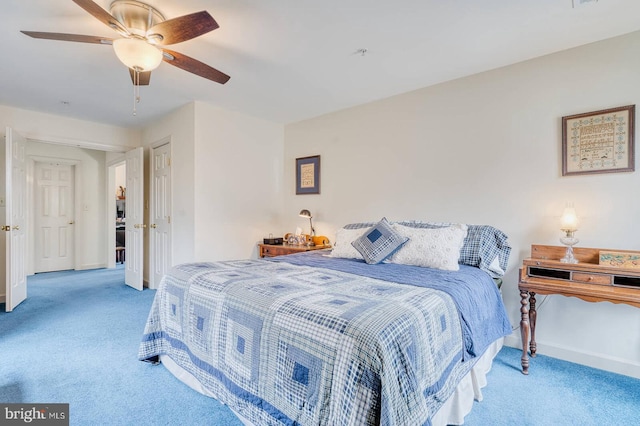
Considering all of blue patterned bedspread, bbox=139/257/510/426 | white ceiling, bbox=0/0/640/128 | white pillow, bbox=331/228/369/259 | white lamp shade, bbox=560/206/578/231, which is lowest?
blue patterned bedspread, bbox=139/257/510/426

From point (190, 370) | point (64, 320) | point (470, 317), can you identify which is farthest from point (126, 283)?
point (470, 317)

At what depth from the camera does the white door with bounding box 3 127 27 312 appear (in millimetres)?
3420

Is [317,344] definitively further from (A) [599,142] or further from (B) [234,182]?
(B) [234,182]

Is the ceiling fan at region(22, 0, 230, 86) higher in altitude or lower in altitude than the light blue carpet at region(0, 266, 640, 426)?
higher

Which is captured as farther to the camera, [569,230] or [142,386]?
[569,230]

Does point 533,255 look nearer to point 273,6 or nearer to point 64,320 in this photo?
point 273,6

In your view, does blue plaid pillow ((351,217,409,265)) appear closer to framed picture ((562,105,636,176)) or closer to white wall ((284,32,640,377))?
white wall ((284,32,640,377))

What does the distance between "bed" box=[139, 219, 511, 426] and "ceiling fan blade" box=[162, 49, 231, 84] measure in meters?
1.43

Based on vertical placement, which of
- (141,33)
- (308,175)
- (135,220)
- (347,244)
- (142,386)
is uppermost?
(141,33)

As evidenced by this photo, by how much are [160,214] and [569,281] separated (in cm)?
461

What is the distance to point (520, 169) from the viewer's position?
2.68 m

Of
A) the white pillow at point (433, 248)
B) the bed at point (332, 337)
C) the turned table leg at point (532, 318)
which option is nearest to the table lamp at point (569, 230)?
the turned table leg at point (532, 318)

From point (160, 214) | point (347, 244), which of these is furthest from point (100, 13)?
point (160, 214)

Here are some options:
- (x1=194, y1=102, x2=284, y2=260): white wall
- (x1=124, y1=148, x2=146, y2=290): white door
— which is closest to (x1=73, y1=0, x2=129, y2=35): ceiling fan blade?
(x1=194, y1=102, x2=284, y2=260): white wall
